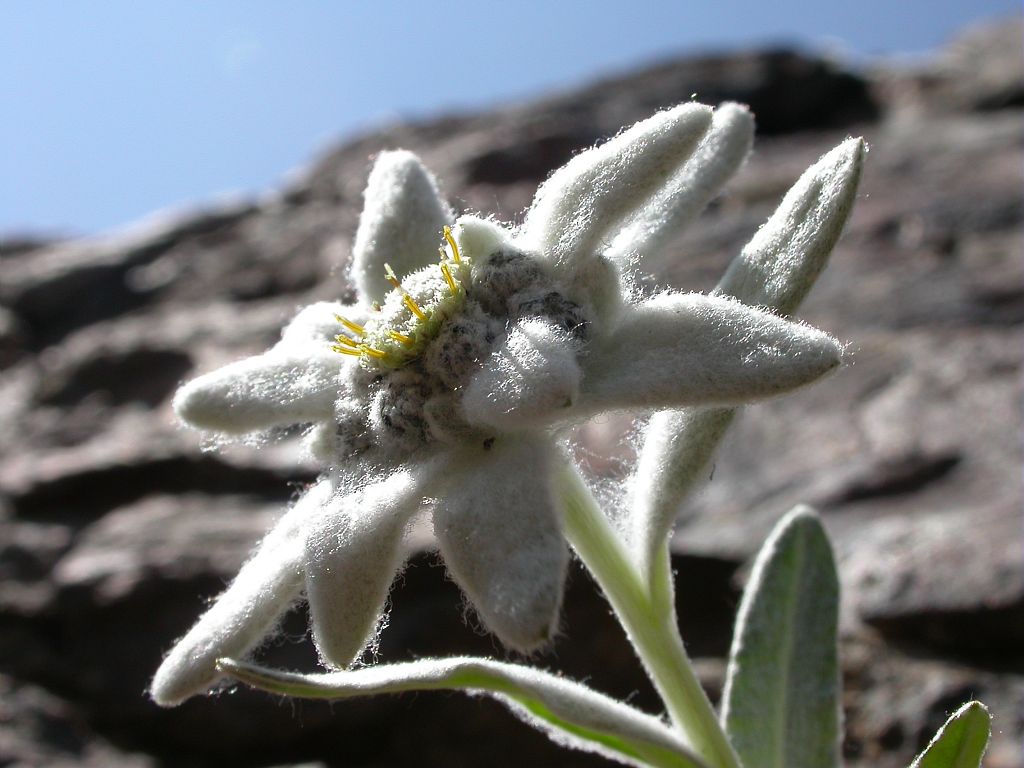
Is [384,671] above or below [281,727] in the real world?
above

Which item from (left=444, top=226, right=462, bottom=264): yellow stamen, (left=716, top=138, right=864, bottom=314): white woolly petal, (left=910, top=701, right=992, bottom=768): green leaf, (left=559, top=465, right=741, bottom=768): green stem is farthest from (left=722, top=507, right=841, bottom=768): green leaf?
(left=444, top=226, right=462, bottom=264): yellow stamen

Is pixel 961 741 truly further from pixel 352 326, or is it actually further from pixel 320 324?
pixel 320 324

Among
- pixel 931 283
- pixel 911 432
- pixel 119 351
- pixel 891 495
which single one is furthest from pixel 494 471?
pixel 119 351

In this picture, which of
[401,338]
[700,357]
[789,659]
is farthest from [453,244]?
[789,659]

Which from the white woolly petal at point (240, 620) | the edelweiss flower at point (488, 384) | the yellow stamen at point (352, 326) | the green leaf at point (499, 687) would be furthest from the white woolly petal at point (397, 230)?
the green leaf at point (499, 687)

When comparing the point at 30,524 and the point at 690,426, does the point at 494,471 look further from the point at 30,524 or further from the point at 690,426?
the point at 30,524

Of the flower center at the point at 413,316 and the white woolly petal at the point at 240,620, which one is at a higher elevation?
the flower center at the point at 413,316

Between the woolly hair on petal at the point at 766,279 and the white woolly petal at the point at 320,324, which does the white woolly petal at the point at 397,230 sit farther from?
the woolly hair on petal at the point at 766,279
